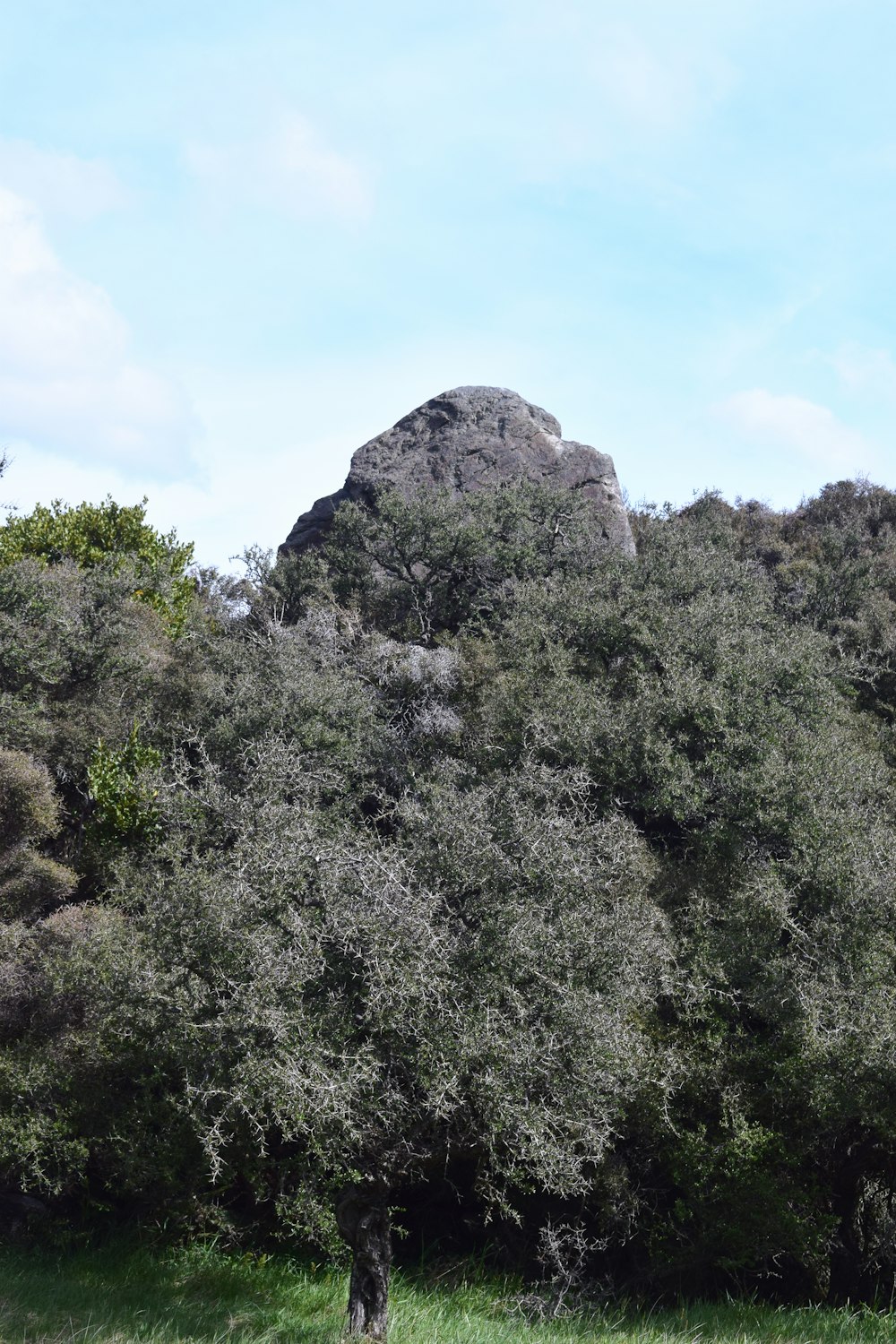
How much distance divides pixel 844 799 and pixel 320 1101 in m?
10.5

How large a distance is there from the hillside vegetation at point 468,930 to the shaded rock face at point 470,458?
5.59 metres

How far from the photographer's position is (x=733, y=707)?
720 inches

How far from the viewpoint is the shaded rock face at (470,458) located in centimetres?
3161

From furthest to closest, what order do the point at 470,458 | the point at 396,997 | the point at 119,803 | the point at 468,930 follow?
1. the point at 470,458
2. the point at 119,803
3. the point at 468,930
4. the point at 396,997

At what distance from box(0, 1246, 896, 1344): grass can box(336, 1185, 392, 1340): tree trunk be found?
35 centimetres

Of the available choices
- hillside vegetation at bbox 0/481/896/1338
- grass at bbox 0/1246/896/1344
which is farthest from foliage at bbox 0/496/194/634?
grass at bbox 0/1246/896/1344

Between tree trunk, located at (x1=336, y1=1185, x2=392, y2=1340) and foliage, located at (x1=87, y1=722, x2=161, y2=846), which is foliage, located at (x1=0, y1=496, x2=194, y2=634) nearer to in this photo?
foliage, located at (x1=87, y1=722, x2=161, y2=846)

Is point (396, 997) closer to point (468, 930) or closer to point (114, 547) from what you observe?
point (468, 930)

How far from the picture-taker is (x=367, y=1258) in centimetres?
1116

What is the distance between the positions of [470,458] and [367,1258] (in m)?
24.7

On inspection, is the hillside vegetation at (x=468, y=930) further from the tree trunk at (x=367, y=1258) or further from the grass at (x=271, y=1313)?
the grass at (x=271, y=1313)

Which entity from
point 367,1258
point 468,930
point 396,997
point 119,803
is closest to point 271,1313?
point 367,1258

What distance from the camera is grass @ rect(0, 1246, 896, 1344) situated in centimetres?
1105

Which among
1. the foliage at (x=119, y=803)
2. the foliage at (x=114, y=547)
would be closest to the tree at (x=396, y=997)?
the foliage at (x=119, y=803)
